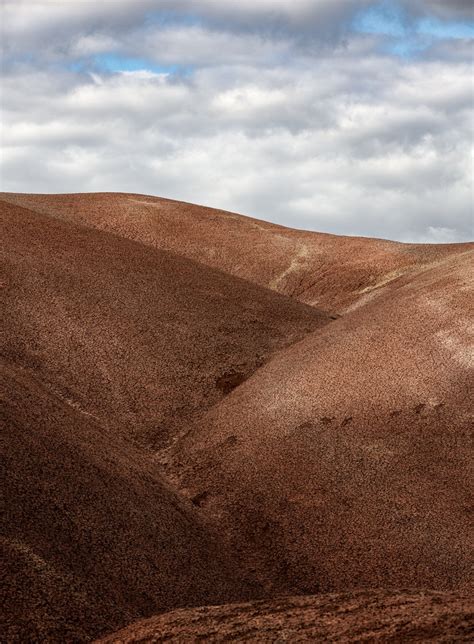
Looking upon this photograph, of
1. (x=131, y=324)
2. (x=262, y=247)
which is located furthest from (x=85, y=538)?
(x=262, y=247)

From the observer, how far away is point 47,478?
1223cm

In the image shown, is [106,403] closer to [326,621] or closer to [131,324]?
[131,324]

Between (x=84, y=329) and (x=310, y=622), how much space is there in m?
13.5

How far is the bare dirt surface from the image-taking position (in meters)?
9.48

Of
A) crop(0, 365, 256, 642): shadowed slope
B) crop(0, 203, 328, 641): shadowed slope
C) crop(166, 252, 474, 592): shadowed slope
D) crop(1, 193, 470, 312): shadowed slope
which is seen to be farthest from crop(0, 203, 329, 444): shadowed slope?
crop(1, 193, 470, 312): shadowed slope

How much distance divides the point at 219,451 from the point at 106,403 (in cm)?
284

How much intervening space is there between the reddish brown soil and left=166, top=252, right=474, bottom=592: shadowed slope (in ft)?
13.9

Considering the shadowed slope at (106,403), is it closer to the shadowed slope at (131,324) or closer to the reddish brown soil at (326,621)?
the shadowed slope at (131,324)

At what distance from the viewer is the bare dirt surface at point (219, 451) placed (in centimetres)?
948

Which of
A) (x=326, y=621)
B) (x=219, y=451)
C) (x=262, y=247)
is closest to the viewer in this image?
(x=326, y=621)

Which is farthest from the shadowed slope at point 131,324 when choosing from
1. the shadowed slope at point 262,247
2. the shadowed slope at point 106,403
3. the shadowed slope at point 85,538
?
the shadowed slope at point 262,247

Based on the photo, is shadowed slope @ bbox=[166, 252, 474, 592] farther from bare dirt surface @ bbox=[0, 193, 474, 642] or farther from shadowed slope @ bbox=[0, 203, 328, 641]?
shadowed slope @ bbox=[0, 203, 328, 641]

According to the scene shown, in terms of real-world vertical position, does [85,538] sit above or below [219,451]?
below

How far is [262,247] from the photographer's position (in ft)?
127
